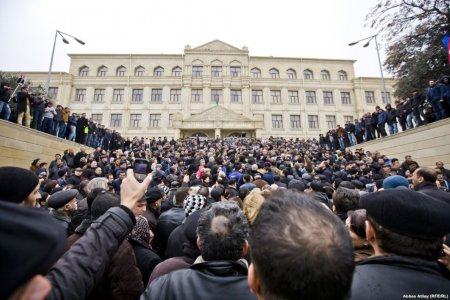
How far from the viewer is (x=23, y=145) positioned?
10602mm

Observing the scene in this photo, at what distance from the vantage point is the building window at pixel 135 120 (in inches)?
1467

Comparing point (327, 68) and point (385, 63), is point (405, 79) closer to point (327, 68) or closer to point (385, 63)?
point (385, 63)

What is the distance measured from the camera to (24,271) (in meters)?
0.63

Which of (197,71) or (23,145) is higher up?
(197,71)

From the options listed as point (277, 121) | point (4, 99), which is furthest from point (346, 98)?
point (4, 99)

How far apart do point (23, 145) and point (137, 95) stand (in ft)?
98.2

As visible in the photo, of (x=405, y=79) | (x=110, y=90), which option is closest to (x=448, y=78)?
(x=405, y=79)

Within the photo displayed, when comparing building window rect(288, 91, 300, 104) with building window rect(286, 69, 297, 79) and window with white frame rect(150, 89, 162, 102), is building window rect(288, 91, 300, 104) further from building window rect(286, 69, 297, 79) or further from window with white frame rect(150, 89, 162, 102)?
window with white frame rect(150, 89, 162, 102)

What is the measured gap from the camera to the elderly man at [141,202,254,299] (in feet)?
4.85

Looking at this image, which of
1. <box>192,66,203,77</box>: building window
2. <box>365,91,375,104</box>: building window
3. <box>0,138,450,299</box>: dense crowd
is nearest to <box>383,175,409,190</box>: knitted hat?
<box>0,138,450,299</box>: dense crowd

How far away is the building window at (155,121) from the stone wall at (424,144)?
101 feet

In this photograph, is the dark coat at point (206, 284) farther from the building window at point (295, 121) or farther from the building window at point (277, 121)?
the building window at point (295, 121)

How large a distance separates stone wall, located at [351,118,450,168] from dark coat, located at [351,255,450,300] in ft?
38.7

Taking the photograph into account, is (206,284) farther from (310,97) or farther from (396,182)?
(310,97)
